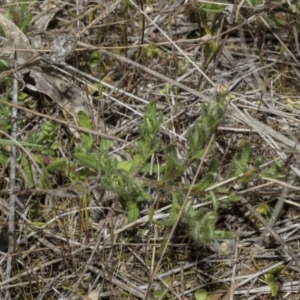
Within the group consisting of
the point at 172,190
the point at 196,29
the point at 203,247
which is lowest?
the point at 203,247

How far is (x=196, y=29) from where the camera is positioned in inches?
91.6

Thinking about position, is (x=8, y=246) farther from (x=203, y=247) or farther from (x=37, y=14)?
(x=37, y=14)

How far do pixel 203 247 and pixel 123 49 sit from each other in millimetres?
772

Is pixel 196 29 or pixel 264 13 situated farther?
pixel 196 29

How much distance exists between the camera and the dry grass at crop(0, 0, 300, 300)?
5.90 feet

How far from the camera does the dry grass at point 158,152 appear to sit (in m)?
1.80

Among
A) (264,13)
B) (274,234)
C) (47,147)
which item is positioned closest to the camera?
(274,234)

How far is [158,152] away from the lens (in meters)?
1.98

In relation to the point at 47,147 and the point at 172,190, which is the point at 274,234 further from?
the point at 47,147

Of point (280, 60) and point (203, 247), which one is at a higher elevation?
point (280, 60)

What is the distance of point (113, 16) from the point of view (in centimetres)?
228

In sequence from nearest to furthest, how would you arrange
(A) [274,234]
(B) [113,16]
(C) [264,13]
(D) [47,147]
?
(A) [274,234] → (D) [47,147] → (C) [264,13] → (B) [113,16]

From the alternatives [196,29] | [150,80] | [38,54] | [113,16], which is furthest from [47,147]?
[196,29]

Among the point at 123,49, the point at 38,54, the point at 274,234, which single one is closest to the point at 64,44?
the point at 38,54
